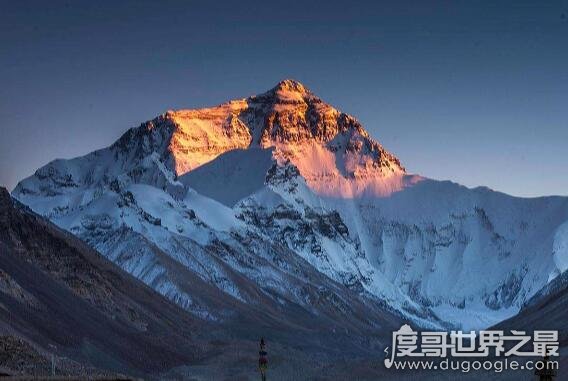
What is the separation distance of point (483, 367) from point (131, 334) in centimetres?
6154

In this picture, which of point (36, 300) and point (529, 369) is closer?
point (529, 369)

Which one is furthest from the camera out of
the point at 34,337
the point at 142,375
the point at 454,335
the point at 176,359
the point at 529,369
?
the point at 176,359

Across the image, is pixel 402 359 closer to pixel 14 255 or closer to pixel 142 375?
pixel 142 375

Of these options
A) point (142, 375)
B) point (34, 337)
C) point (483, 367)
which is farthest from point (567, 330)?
point (34, 337)

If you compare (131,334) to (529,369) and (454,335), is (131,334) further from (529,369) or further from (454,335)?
(454,335)

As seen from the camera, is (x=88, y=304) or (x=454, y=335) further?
(x=88, y=304)

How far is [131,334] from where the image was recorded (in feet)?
577

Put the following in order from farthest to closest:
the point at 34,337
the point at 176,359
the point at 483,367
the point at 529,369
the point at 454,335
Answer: the point at 176,359
the point at 34,337
the point at 483,367
the point at 529,369
the point at 454,335

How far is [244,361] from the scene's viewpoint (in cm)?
17775

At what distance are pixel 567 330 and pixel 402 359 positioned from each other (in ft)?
70.9

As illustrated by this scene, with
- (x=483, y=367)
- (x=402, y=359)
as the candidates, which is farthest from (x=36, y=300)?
(x=483, y=367)

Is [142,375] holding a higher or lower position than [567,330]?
lower

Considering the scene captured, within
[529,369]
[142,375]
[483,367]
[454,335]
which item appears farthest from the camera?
[142,375]

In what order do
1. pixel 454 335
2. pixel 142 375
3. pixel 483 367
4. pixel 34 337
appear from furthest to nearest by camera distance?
pixel 142 375
pixel 34 337
pixel 483 367
pixel 454 335
